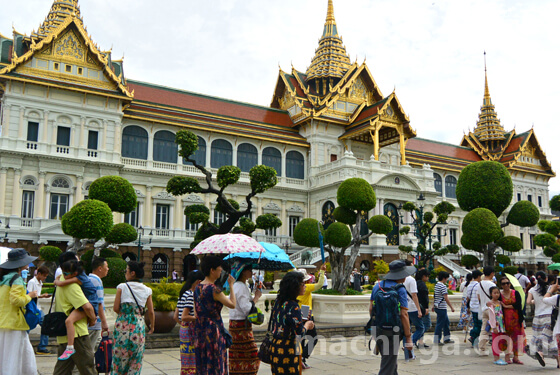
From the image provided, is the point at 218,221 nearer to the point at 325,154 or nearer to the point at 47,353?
the point at 325,154

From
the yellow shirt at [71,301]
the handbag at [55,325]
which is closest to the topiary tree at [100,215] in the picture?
the yellow shirt at [71,301]

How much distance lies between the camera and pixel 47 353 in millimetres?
10367

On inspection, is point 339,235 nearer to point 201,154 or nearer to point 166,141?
point 201,154

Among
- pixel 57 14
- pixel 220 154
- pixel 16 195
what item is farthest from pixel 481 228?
pixel 57 14

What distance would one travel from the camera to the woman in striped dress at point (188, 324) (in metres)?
6.41

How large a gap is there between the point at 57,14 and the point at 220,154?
13.7 m

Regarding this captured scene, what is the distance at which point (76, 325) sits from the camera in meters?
6.19

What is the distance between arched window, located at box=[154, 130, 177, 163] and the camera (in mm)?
34094

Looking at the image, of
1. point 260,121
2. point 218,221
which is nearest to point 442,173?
point 260,121

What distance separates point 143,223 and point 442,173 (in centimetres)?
2780

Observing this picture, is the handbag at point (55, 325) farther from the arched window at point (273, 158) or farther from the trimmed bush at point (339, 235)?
the arched window at point (273, 158)

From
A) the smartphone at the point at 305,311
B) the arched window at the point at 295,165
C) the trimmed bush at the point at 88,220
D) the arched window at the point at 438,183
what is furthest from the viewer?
the arched window at the point at 438,183

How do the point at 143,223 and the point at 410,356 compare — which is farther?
the point at 143,223

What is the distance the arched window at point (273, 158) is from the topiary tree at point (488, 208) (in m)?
14.1
